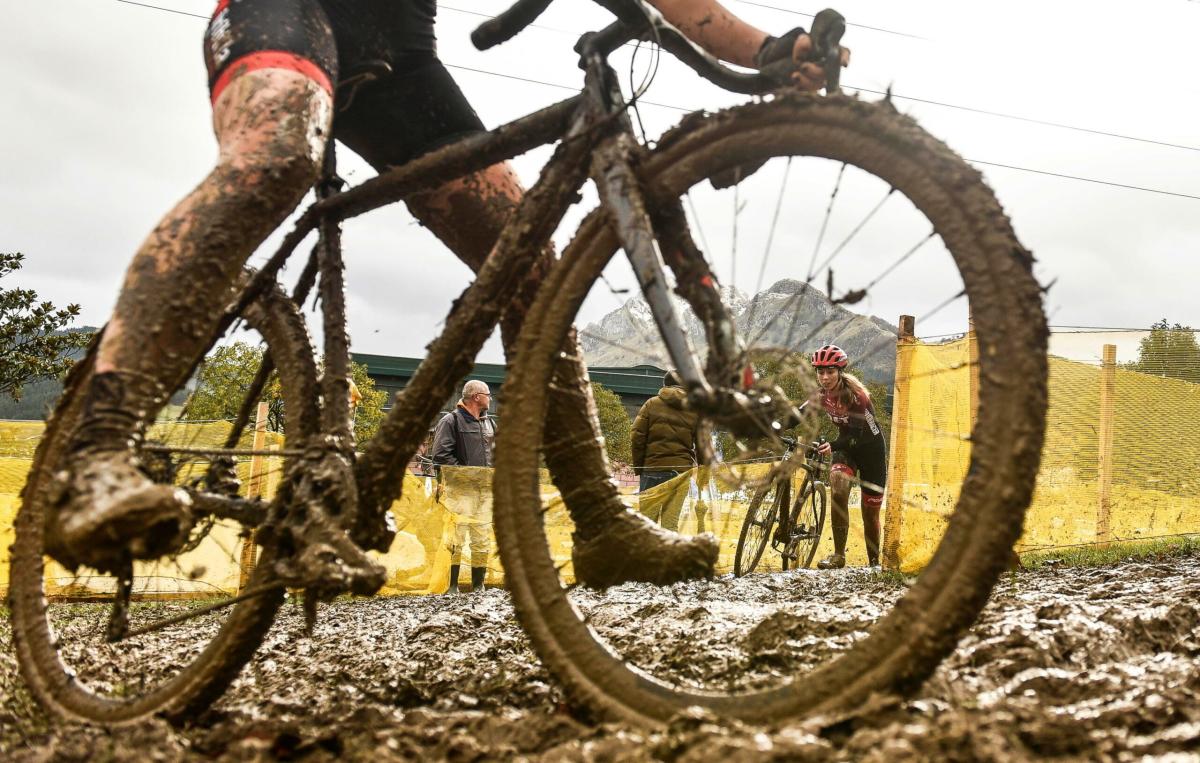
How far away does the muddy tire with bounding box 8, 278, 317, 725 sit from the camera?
2203 mm

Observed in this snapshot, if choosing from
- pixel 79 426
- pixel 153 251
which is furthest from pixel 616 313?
pixel 79 426

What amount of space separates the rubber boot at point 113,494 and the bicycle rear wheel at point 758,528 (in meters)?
Result: 7.93

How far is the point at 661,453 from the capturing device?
9.30 meters

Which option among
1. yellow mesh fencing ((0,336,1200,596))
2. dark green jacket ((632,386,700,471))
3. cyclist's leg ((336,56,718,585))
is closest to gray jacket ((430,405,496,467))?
yellow mesh fencing ((0,336,1200,596))

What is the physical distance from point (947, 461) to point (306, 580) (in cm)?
674

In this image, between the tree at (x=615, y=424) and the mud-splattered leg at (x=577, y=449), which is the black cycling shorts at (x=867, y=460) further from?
the tree at (x=615, y=424)

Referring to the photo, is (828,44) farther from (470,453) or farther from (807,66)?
(470,453)

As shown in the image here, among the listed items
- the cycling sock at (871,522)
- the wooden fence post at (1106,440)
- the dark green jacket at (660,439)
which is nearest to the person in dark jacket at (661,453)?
the dark green jacket at (660,439)

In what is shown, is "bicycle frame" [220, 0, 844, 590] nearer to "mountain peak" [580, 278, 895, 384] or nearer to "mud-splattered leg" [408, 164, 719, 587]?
"mountain peak" [580, 278, 895, 384]

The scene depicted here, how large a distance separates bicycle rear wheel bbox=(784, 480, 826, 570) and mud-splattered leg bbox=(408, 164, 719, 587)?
7409 millimetres

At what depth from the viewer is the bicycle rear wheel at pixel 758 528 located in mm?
9312

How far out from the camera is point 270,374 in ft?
9.73

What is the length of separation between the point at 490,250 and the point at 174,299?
0.93m

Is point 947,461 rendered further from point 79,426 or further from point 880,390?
point 880,390
